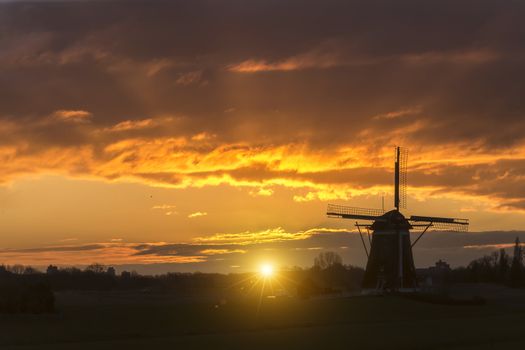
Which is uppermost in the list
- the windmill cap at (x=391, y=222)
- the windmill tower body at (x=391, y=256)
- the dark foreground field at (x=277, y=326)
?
the windmill cap at (x=391, y=222)

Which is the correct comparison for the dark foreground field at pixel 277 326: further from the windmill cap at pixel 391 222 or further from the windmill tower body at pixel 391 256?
the windmill cap at pixel 391 222

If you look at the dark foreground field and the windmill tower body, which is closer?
the dark foreground field

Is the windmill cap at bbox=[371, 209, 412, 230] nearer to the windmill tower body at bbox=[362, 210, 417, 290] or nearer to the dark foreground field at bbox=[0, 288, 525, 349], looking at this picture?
the windmill tower body at bbox=[362, 210, 417, 290]

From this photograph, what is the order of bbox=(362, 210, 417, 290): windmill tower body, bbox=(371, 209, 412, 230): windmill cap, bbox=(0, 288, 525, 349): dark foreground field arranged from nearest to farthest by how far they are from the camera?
bbox=(0, 288, 525, 349): dark foreground field < bbox=(362, 210, 417, 290): windmill tower body < bbox=(371, 209, 412, 230): windmill cap

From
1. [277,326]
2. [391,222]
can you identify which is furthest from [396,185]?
[277,326]

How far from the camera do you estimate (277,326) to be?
5300cm

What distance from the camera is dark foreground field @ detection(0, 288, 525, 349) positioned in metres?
41.0

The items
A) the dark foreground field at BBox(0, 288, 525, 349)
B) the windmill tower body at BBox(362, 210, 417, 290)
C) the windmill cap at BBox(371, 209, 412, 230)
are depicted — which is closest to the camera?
the dark foreground field at BBox(0, 288, 525, 349)

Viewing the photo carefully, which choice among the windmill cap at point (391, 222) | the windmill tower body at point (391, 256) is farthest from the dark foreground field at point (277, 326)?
the windmill cap at point (391, 222)

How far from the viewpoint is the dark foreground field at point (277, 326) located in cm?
4100

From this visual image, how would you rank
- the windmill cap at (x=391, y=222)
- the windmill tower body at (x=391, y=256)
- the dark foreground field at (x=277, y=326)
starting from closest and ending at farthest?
1. the dark foreground field at (x=277, y=326)
2. the windmill tower body at (x=391, y=256)
3. the windmill cap at (x=391, y=222)

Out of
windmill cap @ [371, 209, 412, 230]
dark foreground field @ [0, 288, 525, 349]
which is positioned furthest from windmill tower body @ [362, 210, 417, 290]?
dark foreground field @ [0, 288, 525, 349]

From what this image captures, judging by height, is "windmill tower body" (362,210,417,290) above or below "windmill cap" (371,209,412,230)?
below

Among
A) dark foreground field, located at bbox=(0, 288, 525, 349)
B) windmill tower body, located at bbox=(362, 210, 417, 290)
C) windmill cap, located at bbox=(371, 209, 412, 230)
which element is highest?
windmill cap, located at bbox=(371, 209, 412, 230)
